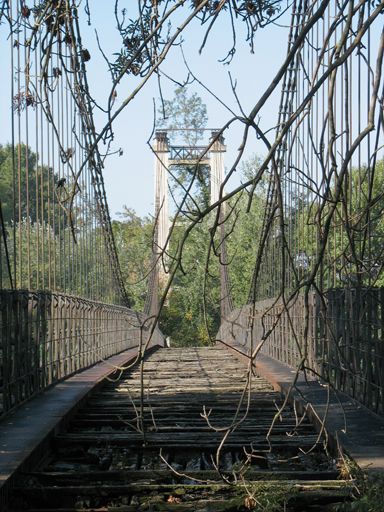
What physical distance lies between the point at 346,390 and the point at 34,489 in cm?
255

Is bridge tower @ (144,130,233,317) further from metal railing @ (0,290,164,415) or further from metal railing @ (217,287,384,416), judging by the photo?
metal railing @ (217,287,384,416)

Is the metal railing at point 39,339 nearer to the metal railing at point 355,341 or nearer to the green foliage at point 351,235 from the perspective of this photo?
the green foliage at point 351,235

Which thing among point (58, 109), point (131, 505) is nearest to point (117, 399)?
point (131, 505)

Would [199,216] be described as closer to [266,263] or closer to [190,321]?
[266,263]

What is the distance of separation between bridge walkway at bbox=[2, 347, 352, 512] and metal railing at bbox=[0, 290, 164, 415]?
1.29ft

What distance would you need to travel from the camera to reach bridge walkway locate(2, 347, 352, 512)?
2225 millimetres

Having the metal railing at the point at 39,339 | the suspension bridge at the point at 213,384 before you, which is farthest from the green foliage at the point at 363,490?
the metal railing at the point at 39,339

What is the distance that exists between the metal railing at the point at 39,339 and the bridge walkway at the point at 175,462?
393 mm

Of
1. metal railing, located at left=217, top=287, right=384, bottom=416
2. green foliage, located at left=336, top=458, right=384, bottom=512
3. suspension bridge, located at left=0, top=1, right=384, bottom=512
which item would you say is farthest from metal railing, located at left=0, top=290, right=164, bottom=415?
metal railing, located at left=217, top=287, right=384, bottom=416

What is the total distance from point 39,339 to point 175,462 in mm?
1838

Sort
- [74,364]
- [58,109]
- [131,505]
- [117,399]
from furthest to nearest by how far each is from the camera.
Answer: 1. [58,109]
2. [74,364]
3. [117,399]
4. [131,505]

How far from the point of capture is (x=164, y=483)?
102 inches

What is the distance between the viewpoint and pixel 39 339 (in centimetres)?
443

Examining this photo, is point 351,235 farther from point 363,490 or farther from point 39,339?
point 39,339
